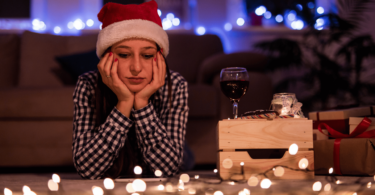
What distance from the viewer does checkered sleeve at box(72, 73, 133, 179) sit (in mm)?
1129

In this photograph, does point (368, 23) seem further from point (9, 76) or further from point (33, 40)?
point (9, 76)

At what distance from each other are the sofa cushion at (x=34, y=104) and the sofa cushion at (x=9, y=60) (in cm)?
80

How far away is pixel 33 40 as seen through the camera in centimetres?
267

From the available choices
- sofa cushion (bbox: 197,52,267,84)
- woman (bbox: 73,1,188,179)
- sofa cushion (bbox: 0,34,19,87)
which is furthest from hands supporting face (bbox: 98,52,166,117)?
sofa cushion (bbox: 0,34,19,87)

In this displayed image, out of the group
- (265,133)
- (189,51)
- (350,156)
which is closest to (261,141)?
(265,133)

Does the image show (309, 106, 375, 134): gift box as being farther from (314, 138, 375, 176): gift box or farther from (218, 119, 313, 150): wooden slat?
(218, 119, 313, 150): wooden slat

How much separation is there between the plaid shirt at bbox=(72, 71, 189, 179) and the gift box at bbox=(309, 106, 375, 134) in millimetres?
566

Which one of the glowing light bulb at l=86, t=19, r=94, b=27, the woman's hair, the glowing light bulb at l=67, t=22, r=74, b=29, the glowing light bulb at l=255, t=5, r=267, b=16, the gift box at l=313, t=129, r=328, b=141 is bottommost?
the gift box at l=313, t=129, r=328, b=141

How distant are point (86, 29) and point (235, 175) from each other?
2.68m

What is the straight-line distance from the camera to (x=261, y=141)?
98cm

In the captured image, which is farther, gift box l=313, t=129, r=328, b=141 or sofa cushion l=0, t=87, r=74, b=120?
sofa cushion l=0, t=87, r=74, b=120

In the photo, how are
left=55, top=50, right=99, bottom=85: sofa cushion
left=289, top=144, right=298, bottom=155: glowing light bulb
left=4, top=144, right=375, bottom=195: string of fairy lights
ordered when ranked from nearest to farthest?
left=4, top=144, right=375, bottom=195: string of fairy lights → left=289, top=144, right=298, bottom=155: glowing light bulb → left=55, top=50, right=99, bottom=85: sofa cushion

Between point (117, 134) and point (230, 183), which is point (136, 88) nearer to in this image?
point (117, 134)

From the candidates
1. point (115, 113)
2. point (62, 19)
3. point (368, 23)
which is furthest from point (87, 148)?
point (368, 23)
